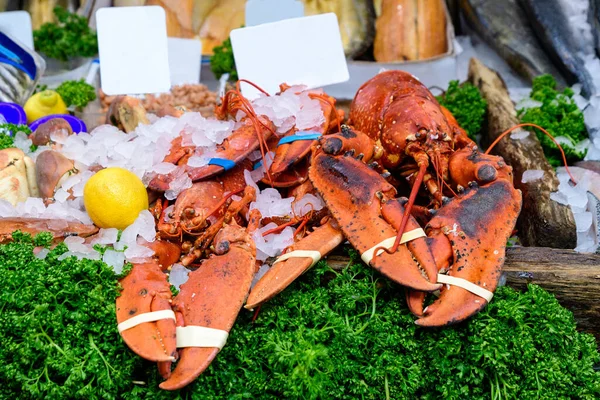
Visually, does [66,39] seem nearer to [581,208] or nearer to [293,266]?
[293,266]

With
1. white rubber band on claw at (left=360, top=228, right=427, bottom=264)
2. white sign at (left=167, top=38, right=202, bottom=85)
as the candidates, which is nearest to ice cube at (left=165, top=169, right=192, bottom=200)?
white rubber band on claw at (left=360, top=228, right=427, bottom=264)

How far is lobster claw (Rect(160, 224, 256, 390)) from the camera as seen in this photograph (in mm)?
1652

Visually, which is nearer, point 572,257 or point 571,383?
point 571,383

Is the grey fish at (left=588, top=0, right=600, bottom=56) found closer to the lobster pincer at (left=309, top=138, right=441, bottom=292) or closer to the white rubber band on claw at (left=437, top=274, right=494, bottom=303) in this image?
the lobster pincer at (left=309, top=138, right=441, bottom=292)

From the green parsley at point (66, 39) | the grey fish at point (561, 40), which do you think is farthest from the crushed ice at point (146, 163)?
the grey fish at point (561, 40)

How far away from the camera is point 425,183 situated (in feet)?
7.31

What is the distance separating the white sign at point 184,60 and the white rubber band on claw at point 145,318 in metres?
2.97

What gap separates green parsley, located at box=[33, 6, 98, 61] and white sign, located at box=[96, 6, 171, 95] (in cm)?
90

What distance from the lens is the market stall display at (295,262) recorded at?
5.68ft

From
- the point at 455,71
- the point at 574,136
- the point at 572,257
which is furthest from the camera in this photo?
the point at 455,71

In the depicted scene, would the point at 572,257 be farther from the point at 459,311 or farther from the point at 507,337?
the point at 459,311

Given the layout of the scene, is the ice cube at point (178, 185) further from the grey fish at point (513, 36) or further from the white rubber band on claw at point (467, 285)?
the grey fish at point (513, 36)

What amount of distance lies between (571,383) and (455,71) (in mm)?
3010

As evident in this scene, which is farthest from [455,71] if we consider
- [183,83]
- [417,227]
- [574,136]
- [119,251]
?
[119,251]
